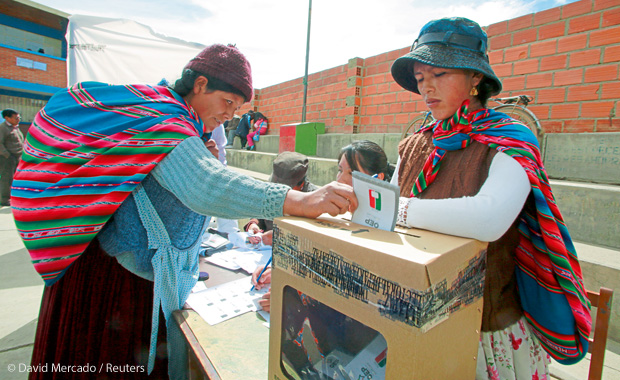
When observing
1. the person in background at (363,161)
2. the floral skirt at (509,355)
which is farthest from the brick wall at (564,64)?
the floral skirt at (509,355)

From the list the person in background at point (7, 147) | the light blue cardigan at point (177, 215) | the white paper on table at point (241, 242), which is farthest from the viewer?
the person in background at point (7, 147)

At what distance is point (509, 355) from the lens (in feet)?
2.82

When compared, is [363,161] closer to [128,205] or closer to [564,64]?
[128,205]

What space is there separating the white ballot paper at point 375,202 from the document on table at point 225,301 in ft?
2.78

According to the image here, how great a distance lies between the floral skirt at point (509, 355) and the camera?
0.86 metres

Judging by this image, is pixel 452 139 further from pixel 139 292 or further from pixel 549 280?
pixel 139 292

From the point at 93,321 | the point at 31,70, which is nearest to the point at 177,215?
the point at 93,321

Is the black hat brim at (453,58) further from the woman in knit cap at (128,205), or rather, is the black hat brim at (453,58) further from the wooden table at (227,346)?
the wooden table at (227,346)

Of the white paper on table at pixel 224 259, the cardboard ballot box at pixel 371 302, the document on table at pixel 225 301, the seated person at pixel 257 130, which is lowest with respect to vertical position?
the document on table at pixel 225 301

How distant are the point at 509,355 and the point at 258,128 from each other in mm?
8019

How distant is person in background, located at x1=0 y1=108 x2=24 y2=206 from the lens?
19.3ft

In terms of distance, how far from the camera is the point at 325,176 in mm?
4602

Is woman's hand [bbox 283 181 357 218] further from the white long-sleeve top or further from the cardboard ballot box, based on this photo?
the white long-sleeve top

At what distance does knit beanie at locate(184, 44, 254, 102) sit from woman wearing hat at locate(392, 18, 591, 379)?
646 mm
